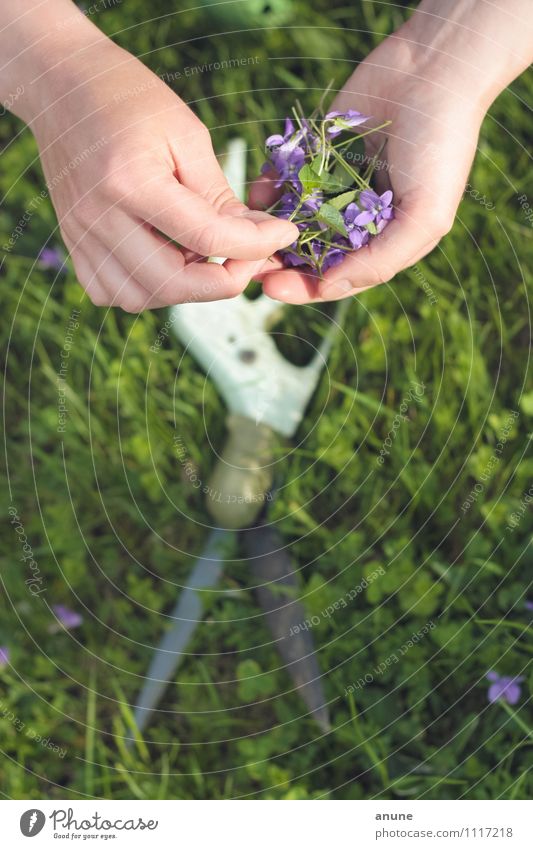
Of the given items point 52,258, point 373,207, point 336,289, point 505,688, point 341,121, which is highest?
point 341,121

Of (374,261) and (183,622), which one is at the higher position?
(374,261)

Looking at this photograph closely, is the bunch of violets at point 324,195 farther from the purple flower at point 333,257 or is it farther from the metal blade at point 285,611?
the metal blade at point 285,611

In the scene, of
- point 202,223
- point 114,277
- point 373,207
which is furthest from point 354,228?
point 114,277

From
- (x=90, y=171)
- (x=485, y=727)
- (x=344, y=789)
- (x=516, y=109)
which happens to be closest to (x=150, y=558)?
(x=344, y=789)

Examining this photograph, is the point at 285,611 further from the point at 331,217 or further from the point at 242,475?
the point at 331,217

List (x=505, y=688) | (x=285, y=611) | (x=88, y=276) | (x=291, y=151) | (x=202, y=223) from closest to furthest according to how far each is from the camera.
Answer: (x=202, y=223)
(x=291, y=151)
(x=88, y=276)
(x=505, y=688)
(x=285, y=611)

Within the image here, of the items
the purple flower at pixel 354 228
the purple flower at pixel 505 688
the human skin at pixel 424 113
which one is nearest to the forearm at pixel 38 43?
the human skin at pixel 424 113
